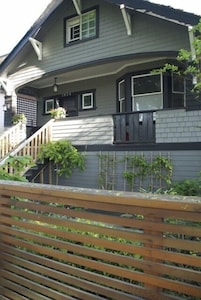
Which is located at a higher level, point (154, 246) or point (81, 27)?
point (81, 27)

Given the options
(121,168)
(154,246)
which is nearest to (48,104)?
(121,168)

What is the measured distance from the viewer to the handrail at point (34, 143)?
9.24 m

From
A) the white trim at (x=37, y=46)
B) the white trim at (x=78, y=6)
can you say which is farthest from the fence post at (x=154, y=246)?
the white trim at (x=37, y=46)

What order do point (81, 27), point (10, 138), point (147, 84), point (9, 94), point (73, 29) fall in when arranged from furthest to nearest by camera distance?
point (9, 94), point (73, 29), point (81, 27), point (10, 138), point (147, 84)

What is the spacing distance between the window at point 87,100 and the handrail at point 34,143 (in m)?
3.09

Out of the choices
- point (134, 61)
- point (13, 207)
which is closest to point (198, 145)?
point (134, 61)

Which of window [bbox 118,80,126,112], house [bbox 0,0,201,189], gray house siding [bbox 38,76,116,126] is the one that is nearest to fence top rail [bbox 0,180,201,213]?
house [bbox 0,0,201,189]

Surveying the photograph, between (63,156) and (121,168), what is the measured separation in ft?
6.10

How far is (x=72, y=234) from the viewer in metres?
2.41

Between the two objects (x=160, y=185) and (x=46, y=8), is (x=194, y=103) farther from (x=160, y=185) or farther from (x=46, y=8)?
(x=46, y=8)

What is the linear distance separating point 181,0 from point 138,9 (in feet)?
12.6

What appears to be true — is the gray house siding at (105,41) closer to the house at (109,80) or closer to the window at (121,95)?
the house at (109,80)

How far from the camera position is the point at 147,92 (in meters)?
10.1

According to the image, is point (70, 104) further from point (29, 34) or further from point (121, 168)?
point (121, 168)
